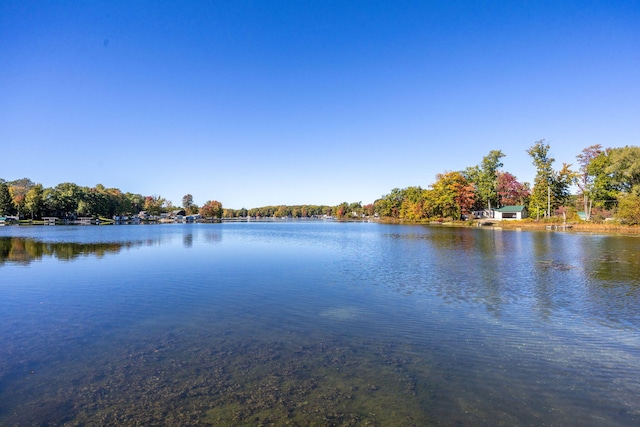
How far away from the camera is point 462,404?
511cm

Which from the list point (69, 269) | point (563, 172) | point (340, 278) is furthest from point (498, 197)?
point (69, 269)

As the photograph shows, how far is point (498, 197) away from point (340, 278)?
81.0 metres

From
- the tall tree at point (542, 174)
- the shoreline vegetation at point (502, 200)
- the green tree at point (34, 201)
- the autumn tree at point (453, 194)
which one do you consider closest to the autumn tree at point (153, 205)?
the shoreline vegetation at point (502, 200)

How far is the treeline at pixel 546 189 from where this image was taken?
48344 mm

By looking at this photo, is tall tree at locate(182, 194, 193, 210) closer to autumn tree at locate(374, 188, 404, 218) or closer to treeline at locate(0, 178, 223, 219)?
treeline at locate(0, 178, 223, 219)

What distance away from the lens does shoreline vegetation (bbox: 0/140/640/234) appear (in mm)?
48938

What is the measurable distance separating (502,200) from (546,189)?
19709 millimetres

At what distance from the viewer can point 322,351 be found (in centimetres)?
698

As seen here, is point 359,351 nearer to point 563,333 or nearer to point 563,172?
point 563,333

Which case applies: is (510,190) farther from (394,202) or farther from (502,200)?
(394,202)

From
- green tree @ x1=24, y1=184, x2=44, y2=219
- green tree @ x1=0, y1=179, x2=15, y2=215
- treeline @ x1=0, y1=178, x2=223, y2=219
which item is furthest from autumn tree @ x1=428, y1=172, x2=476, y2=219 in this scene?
green tree @ x1=0, y1=179, x2=15, y2=215

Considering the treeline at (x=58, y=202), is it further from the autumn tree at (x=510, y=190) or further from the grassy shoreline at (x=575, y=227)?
the autumn tree at (x=510, y=190)

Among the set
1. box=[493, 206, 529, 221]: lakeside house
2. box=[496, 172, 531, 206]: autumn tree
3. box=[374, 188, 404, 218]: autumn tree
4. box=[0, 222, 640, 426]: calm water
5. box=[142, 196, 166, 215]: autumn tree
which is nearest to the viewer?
box=[0, 222, 640, 426]: calm water

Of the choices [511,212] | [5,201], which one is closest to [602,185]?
[511,212]
